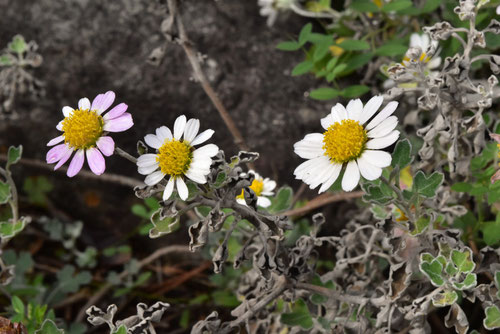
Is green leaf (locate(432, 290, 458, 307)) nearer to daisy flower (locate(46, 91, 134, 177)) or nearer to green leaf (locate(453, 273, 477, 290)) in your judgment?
green leaf (locate(453, 273, 477, 290))

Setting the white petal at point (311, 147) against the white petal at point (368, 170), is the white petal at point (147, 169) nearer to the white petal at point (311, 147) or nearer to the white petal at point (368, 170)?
the white petal at point (311, 147)

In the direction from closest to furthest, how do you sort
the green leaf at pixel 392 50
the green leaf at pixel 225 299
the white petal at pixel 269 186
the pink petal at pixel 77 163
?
the pink petal at pixel 77 163
the white petal at pixel 269 186
the green leaf at pixel 392 50
the green leaf at pixel 225 299

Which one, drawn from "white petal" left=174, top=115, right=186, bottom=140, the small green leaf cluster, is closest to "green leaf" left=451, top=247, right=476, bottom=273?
the small green leaf cluster

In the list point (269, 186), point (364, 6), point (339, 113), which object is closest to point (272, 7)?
point (364, 6)

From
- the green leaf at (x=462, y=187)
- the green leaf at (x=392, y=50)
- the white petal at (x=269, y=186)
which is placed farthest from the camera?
the green leaf at (x=392, y=50)

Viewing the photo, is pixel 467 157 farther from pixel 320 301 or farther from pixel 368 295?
pixel 320 301

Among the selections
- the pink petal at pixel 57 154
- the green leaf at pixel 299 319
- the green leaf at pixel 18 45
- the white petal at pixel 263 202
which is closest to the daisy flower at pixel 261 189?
the white petal at pixel 263 202

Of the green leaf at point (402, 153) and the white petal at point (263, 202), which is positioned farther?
the white petal at point (263, 202)
